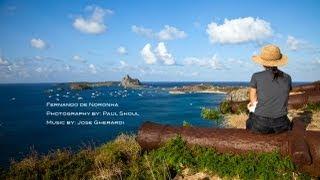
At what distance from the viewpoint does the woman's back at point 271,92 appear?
695 centimetres

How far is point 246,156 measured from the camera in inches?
290

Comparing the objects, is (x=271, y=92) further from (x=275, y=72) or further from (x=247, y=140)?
(x=247, y=140)

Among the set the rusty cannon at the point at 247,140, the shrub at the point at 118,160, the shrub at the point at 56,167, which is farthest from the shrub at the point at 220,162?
the shrub at the point at 56,167

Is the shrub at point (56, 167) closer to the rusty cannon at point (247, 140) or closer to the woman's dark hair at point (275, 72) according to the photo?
the rusty cannon at point (247, 140)

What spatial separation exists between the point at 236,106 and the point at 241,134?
1446 centimetres

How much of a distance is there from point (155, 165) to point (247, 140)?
1.90 metres

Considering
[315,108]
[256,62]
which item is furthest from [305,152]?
[315,108]

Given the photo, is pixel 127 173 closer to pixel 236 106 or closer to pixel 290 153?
pixel 290 153

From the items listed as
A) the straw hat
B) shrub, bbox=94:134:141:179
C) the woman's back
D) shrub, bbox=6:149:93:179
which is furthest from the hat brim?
shrub, bbox=6:149:93:179

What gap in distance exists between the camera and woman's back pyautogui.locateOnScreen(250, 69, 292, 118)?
22.8ft

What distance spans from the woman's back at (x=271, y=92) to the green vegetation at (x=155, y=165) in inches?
29.9

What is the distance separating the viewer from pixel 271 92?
6.94m

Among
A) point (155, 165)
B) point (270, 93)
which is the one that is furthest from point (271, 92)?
point (155, 165)

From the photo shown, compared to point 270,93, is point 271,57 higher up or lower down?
higher up
